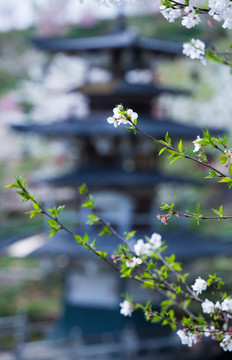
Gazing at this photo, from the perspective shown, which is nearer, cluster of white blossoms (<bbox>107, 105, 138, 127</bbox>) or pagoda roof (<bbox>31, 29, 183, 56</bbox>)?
cluster of white blossoms (<bbox>107, 105, 138, 127</bbox>)

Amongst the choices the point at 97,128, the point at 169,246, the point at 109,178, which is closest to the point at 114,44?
the point at 97,128

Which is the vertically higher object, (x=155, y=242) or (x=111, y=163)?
(x=111, y=163)

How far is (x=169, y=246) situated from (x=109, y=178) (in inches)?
51.4

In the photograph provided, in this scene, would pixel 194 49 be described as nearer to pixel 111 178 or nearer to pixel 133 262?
pixel 133 262

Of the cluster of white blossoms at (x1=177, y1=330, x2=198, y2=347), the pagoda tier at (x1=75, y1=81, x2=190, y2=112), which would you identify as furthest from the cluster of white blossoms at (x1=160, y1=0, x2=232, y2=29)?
the pagoda tier at (x1=75, y1=81, x2=190, y2=112)

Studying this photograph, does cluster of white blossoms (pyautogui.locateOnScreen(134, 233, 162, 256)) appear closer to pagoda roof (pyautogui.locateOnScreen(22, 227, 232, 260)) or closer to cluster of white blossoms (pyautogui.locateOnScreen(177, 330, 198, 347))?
cluster of white blossoms (pyautogui.locateOnScreen(177, 330, 198, 347))

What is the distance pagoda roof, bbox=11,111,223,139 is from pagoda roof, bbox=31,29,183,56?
103 centimetres

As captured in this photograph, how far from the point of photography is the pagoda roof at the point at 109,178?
25.3 ft

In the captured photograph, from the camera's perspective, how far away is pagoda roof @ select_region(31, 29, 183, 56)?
7895 millimetres

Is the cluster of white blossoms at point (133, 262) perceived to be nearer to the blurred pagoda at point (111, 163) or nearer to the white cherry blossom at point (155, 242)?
the white cherry blossom at point (155, 242)

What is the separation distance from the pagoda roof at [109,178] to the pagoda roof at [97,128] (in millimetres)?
608

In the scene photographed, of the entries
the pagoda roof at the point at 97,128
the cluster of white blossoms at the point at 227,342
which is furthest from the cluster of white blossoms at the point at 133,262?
the pagoda roof at the point at 97,128

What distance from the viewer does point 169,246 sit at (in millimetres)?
7496

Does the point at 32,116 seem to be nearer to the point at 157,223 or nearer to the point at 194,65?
the point at 194,65
